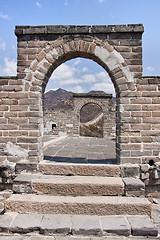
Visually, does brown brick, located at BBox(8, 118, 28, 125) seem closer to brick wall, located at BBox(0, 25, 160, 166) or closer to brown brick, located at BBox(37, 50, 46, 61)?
brick wall, located at BBox(0, 25, 160, 166)

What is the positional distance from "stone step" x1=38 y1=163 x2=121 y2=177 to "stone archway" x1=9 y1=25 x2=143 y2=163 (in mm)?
339

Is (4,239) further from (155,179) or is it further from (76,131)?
(76,131)

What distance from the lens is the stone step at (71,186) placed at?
11.9 ft

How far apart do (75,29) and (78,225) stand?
13.0ft

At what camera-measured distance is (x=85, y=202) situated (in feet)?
11.0

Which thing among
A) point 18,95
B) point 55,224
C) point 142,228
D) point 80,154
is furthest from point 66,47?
point 142,228

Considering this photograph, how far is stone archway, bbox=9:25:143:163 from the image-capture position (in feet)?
13.9

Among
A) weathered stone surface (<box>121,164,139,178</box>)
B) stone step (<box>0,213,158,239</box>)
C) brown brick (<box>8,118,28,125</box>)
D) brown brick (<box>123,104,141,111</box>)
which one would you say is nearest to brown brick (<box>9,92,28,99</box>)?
brown brick (<box>8,118,28,125</box>)

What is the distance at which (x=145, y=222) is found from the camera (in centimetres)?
309

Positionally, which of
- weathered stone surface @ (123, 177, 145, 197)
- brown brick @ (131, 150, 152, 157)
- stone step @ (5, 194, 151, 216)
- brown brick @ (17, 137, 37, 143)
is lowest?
stone step @ (5, 194, 151, 216)

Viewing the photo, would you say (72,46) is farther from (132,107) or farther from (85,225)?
(85,225)

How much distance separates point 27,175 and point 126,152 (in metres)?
2.21

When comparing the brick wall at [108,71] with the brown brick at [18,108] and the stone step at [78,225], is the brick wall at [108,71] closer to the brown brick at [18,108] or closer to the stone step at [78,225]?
the brown brick at [18,108]

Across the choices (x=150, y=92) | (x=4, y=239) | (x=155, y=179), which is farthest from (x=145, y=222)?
(x=150, y=92)
